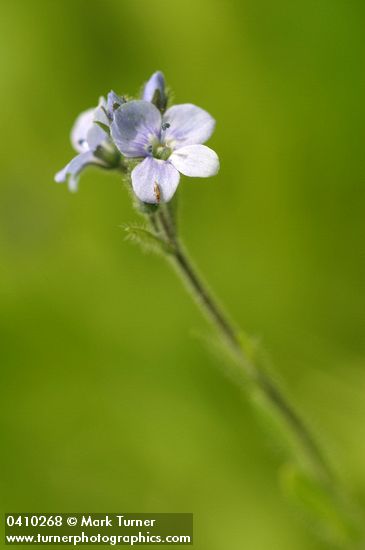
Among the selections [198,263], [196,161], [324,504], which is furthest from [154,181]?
[198,263]

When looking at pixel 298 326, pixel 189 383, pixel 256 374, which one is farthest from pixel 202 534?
pixel 256 374

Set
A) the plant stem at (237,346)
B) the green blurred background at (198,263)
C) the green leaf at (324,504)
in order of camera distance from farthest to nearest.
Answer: the green blurred background at (198,263) → the green leaf at (324,504) → the plant stem at (237,346)

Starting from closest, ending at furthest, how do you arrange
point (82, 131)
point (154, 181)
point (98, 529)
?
1. point (154, 181)
2. point (82, 131)
3. point (98, 529)

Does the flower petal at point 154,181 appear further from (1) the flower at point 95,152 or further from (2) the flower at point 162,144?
(1) the flower at point 95,152

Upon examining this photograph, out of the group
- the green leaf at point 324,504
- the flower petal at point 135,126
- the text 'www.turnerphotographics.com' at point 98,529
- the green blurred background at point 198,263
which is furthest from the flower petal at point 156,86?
the text 'www.turnerphotographics.com' at point 98,529

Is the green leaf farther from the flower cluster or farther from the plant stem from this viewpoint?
the flower cluster

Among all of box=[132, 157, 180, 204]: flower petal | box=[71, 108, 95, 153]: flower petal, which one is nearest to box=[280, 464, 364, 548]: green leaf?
box=[132, 157, 180, 204]: flower petal

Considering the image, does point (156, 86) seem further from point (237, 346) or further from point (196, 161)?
point (237, 346)
